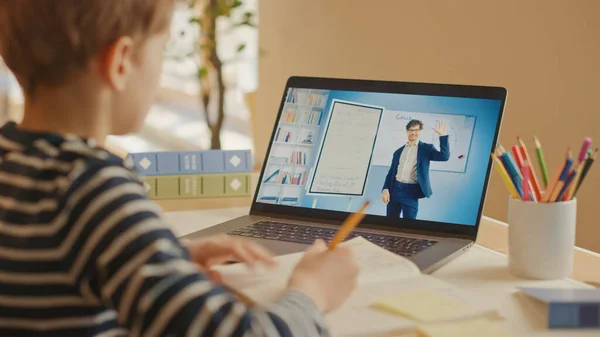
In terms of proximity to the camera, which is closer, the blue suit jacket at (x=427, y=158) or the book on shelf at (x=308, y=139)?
the blue suit jacket at (x=427, y=158)

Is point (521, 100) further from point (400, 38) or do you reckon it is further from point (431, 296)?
point (431, 296)

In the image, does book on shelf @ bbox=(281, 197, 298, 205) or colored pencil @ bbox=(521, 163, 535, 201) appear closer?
colored pencil @ bbox=(521, 163, 535, 201)

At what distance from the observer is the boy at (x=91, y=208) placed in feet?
1.98

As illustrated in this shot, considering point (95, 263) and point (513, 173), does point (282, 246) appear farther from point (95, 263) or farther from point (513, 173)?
point (95, 263)

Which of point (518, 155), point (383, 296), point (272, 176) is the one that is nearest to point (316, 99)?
point (272, 176)

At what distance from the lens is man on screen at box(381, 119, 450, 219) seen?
113 cm

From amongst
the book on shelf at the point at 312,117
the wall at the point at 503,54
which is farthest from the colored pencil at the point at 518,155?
the wall at the point at 503,54

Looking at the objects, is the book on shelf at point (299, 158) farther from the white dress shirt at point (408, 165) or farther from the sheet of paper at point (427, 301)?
the sheet of paper at point (427, 301)

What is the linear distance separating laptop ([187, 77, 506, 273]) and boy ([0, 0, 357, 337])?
1.26 feet

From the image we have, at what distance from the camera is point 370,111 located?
1216mm

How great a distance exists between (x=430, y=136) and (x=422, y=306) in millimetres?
402

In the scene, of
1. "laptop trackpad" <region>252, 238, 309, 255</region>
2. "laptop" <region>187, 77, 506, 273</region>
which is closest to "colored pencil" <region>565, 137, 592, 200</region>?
"laptop" <region>187, 77, 506, 273</region>

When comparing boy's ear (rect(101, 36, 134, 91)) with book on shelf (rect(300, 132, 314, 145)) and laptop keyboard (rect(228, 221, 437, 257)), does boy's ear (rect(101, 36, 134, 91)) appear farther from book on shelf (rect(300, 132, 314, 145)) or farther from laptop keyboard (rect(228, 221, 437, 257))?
book on shelf (rect(300, 132, 314, 145))

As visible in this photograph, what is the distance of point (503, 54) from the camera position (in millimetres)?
1717
